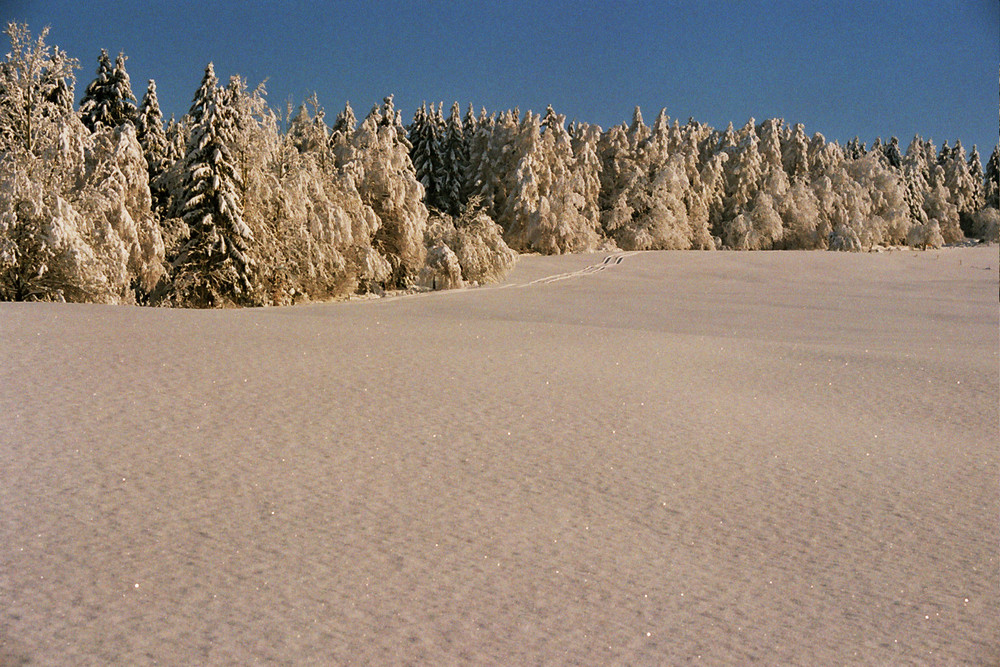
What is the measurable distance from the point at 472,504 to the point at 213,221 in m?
16.4

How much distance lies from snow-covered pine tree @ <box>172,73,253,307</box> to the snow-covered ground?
10378 millimetres

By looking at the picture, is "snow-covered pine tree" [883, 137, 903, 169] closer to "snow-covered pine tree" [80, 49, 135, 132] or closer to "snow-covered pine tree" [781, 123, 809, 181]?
"snow-covered pine tree" [781, 123, 809, 181]

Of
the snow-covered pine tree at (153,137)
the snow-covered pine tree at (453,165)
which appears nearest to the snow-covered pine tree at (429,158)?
the snow-covered pine tree at (453,165)

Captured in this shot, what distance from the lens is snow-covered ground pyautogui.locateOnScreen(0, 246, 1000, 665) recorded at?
2791mm

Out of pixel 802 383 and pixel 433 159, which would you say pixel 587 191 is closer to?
pixel 433 159

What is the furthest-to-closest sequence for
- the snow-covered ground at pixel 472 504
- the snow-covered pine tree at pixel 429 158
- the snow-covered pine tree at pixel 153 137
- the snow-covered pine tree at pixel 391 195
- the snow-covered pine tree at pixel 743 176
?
the snow-covered pine tree at pixel 743 176 < the snow-covered pine tree at pixel 429 158 < the snow-covered pine tree at pixel 153 137 < the snow-covered pine tree at pixel 391 195 < the snow-covered ground at pixel 472 504

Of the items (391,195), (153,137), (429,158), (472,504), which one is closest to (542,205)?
(429,158)

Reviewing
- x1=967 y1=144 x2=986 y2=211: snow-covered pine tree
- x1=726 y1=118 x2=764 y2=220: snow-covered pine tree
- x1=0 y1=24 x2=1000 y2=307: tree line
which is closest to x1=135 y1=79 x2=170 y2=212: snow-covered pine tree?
x1=0 y1=24 x2=1000 y2=307: tree line

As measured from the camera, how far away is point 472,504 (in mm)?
3973

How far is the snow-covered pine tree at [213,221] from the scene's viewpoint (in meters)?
17.9

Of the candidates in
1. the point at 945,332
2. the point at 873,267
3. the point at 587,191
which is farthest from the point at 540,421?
the point at 587,191

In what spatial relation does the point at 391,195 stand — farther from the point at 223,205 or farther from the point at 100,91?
the point at 100,91

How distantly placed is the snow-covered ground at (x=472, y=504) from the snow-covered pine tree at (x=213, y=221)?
10378 mm

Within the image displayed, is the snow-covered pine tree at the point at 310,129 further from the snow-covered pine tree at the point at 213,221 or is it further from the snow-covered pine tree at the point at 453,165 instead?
the snow-covered pine tree at the point at 453,165
